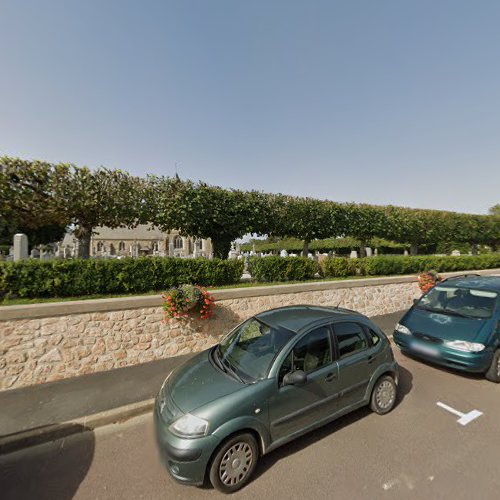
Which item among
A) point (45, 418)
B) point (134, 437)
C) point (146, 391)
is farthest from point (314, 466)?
point (45, 418)

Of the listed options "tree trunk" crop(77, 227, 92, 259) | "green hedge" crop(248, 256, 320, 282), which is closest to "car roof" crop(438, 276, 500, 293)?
"green hedge" crop(248, 256, 320, 282)

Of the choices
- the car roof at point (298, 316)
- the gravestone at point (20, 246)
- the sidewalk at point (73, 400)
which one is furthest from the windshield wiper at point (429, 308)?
the gravestone at point (20, 246)

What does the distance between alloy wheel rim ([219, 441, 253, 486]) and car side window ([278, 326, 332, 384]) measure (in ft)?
2.53

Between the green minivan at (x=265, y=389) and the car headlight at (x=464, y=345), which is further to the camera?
the car headlight at (x=464, y=345)

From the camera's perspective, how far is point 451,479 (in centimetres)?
255

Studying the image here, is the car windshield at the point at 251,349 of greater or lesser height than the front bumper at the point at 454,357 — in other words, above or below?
above

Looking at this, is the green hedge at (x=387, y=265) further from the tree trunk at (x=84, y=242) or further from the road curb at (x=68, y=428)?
the tree trunk at (x=84, y=242)

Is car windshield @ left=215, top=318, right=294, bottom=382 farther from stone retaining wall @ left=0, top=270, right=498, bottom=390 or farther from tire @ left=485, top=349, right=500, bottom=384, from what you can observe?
tire @ left=485, top=349, right=500, bottom=384

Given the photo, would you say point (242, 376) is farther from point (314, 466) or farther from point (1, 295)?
point (1, 295)

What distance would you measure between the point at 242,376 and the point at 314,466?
1.21 m

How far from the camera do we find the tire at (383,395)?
144 inches

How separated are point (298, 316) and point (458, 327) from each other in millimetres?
3433

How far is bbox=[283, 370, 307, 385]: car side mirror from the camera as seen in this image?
2.77 meters

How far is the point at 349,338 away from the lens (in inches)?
140
